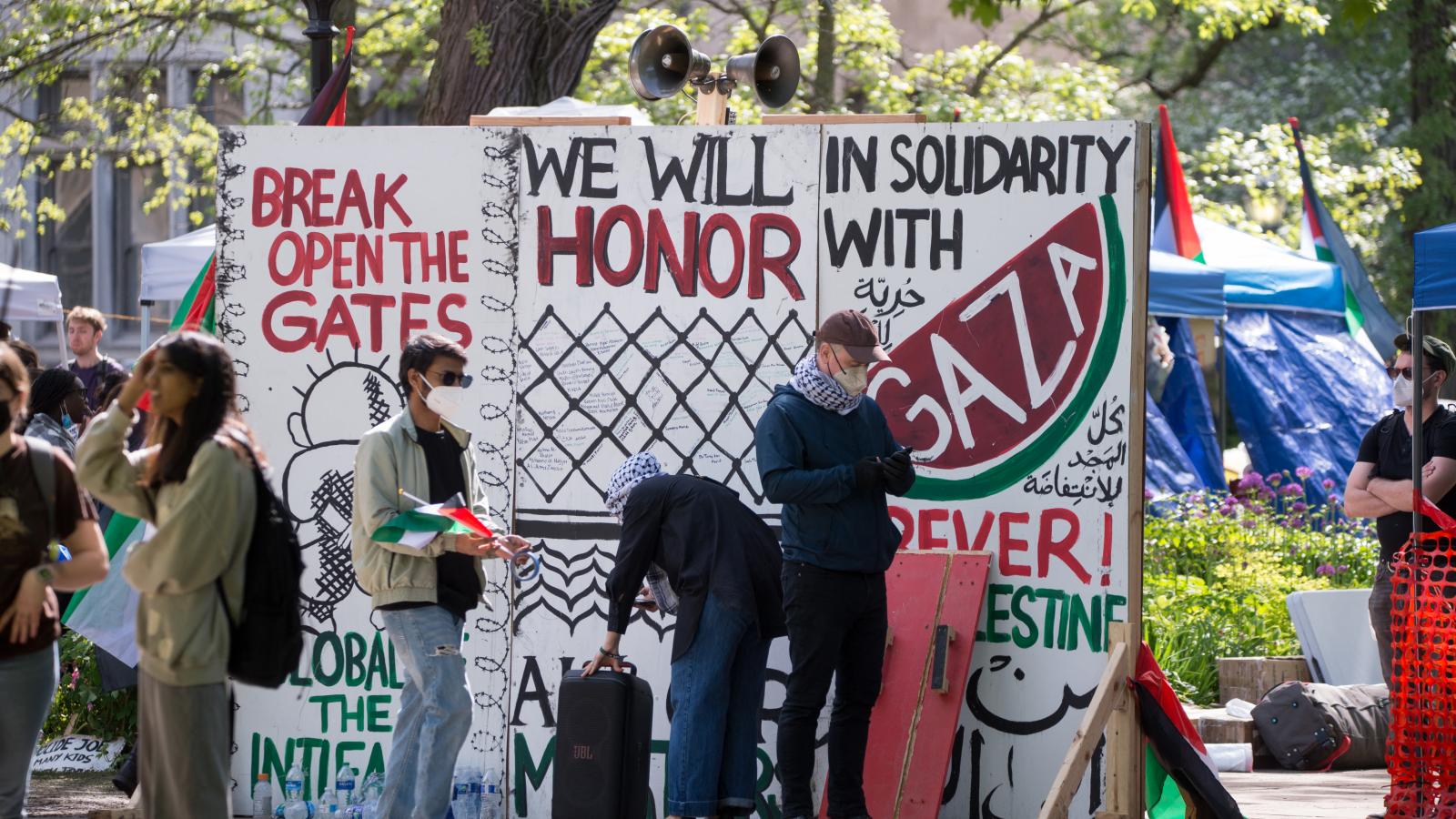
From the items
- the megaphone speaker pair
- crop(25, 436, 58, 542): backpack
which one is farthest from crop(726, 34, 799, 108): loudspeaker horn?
crop(25, 436, 58, 542): backpack

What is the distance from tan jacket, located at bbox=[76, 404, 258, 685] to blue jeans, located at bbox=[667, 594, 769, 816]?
240 centimetres

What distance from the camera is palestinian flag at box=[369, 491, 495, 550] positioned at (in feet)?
20.6

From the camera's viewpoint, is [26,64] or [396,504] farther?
[26,64]

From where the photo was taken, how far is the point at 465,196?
7.86 meters

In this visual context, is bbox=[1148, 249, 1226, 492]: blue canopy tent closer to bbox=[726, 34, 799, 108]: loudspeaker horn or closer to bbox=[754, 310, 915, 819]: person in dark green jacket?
bbox=[726, 34, 799, 108]: loudspeaker horn

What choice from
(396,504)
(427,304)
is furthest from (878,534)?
(427,304)

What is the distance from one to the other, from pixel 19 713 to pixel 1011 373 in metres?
4.04

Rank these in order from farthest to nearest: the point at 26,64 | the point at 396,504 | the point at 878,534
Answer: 1. the point at 26,64
2. the point at 878,534
3. the point at 396,504

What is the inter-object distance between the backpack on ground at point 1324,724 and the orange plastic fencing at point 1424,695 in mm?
1268

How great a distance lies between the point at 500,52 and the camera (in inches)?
481

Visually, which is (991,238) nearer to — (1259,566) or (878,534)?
(878,534)

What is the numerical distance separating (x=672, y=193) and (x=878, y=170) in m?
0.88

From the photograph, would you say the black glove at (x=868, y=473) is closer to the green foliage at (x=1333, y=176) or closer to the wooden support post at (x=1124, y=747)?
the wooden support post at (x=1124, y=747)

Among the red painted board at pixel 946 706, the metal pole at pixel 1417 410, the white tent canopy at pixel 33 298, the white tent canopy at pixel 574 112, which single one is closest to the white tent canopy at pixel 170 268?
the white tent canopy at pixel 33 298
